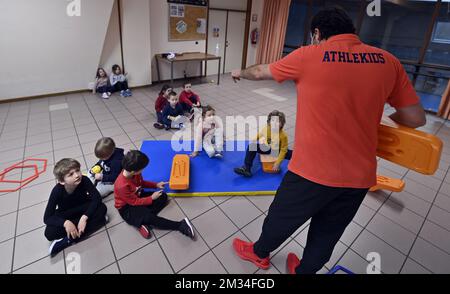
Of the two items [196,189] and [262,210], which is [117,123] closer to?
[196,189]

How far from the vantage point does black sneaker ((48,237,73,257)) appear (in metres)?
1.69

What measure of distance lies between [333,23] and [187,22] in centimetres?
558

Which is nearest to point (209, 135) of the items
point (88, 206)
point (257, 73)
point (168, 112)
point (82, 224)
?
A: point (168, 112)

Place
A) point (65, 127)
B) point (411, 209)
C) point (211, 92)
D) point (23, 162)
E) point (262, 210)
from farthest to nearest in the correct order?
point (211, 92), point (65, 127), point (23, 162), point (411, 209), point (262, 210)

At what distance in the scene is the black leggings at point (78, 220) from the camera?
5.73 feet

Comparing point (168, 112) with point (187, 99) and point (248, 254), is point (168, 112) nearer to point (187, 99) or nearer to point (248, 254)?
point (187, 99)

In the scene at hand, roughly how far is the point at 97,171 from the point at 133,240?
0.79 meters

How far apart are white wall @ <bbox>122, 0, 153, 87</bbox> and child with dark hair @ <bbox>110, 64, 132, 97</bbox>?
24 centimetres

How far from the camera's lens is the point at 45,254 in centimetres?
171

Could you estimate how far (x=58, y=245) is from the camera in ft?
5.61

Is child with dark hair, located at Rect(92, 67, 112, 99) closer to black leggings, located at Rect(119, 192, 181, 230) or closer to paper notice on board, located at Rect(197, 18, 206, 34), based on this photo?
paper notice on board, located at Rect(197, 18, 206, 34)

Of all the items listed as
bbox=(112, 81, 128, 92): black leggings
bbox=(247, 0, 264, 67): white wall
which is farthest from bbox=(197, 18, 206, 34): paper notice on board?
bbox=(112, 81, 128, 92): black leggings

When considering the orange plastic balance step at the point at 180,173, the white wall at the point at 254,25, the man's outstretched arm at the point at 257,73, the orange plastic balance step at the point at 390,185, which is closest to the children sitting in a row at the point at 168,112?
the orange plastic balance step at the point at 180,173
